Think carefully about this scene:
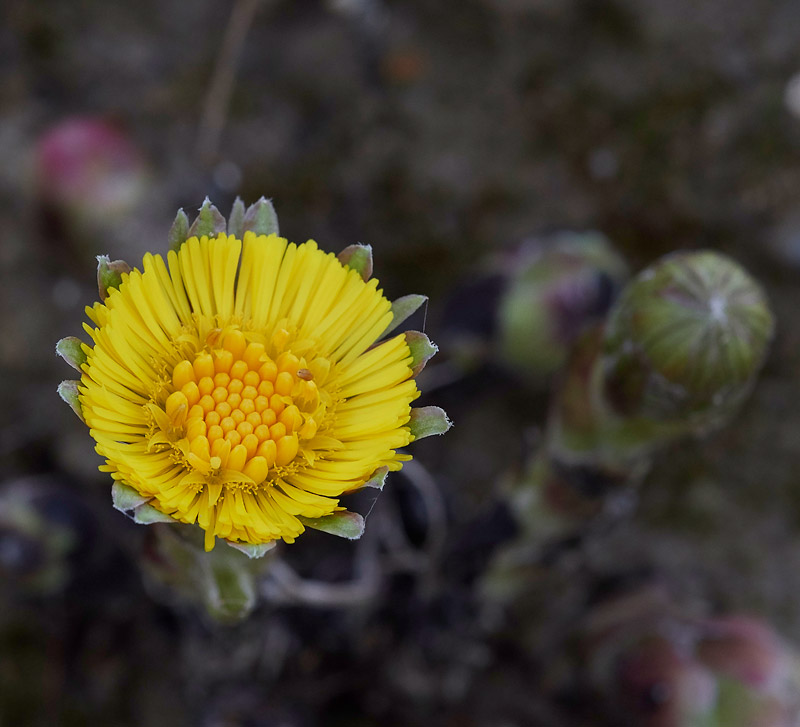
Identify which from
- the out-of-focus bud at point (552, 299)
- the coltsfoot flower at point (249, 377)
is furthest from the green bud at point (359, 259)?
the out-of-focus bud at point (552, 299)

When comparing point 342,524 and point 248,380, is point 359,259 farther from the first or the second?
point 342,524

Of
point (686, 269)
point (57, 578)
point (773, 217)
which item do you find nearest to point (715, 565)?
point (773, 217)

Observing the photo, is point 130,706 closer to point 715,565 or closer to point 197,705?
point 197,705

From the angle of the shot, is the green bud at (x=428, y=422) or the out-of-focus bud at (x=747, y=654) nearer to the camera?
the green bud at (x=428, y=422)

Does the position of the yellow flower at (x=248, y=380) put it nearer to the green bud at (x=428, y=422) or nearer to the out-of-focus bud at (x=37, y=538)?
the green bud at (x=428, y=422)

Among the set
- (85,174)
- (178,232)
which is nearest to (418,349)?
(178,232)

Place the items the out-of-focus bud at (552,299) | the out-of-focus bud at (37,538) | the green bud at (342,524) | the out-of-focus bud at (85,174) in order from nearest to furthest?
the green bud at (342,524) < the out-of-focus bud at (37,538) < the out-of-focus bud at (552,299) < the out-of-focus bud at (85,174)

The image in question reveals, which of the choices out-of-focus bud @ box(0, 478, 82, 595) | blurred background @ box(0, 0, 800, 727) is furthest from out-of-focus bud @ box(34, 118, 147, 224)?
out-of-focus bud @ box(0, 478, 82, 595)

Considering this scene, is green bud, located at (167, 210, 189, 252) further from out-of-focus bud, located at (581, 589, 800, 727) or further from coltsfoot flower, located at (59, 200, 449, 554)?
out-of-focus bud, located at (581, 589, 800, 727)
